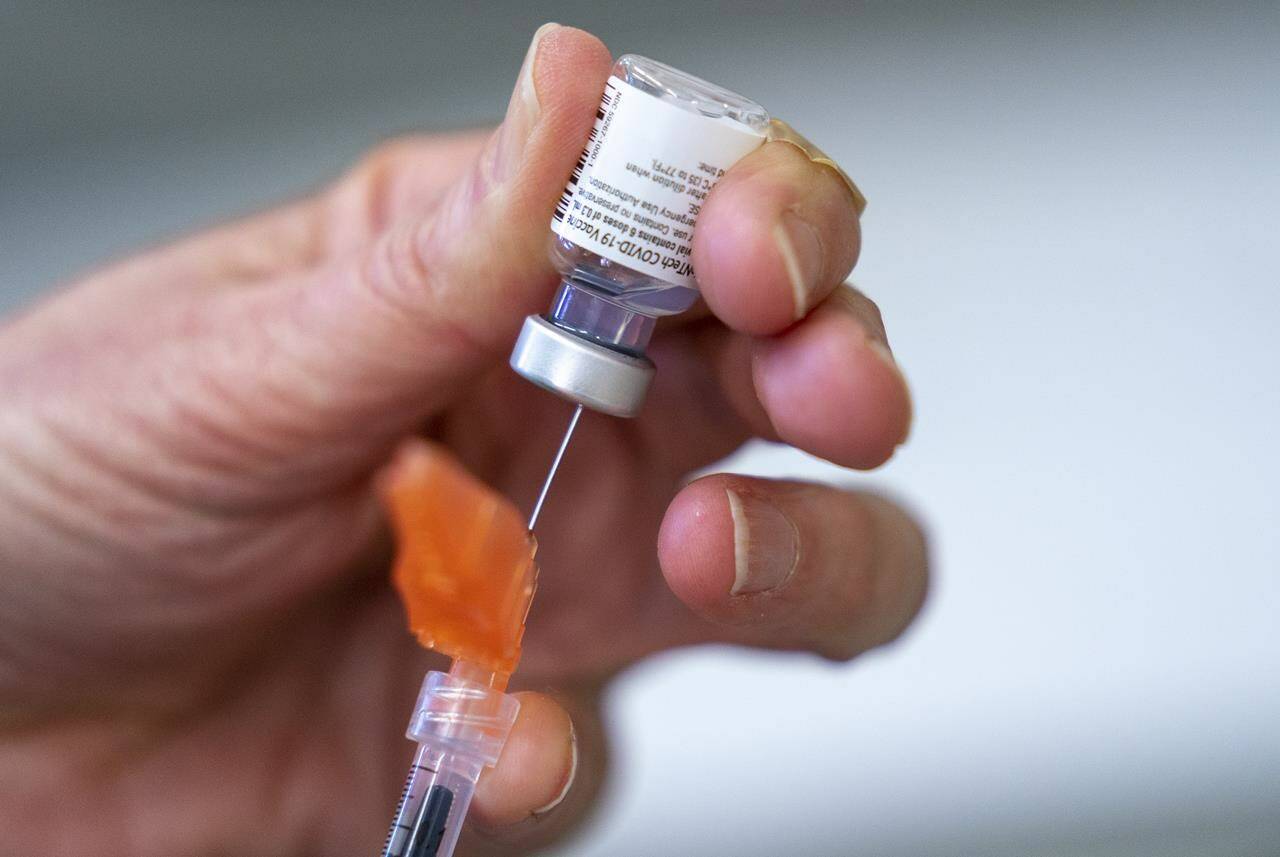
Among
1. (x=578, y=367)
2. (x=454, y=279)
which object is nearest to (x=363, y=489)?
(x=454, y=279)

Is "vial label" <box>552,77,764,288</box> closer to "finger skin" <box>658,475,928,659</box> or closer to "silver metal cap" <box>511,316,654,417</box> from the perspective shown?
"silver metal cap" <box>511,316,654,417</box>

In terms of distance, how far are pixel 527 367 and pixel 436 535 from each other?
6.2 inches

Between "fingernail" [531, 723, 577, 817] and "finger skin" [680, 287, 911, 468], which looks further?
"fingernail" [531, 723, 577, 817]

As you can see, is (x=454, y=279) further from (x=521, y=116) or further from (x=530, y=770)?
(x=530, y=770)

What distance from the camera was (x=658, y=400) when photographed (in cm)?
113

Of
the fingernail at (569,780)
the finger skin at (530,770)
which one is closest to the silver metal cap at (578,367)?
the finger skin at (530,770)

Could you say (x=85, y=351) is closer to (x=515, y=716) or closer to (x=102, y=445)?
(x=102, y=445)

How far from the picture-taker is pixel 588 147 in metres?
0.64

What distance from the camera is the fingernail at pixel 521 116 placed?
69 cm

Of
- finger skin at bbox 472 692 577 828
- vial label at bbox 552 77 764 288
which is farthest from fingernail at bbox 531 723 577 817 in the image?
vial label at bbox 552 77 764 288

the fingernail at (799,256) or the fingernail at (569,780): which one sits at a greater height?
the fingernail at (799,256)

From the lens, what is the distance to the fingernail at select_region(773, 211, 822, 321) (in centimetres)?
64

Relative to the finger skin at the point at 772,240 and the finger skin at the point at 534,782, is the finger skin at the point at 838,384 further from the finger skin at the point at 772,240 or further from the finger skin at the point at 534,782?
the finger skin at the point at 534,782

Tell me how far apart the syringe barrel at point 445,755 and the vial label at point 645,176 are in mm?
282
